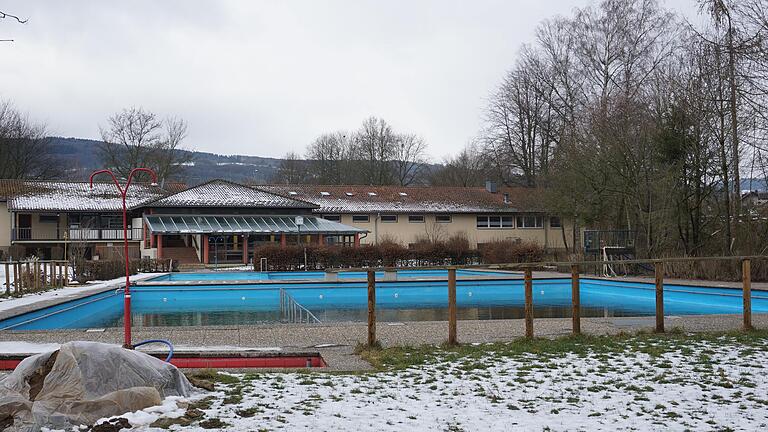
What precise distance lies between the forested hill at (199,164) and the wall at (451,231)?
1846 cm

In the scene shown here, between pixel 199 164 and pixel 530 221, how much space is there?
5238 centimetres

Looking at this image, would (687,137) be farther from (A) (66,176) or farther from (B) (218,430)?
(A) (66,176)

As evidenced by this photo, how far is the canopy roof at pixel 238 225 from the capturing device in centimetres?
3114

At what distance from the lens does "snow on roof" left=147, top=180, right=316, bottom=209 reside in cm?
3350

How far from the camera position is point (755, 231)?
1948cm

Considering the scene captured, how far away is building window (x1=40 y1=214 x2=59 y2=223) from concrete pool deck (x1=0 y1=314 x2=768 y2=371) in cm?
2852

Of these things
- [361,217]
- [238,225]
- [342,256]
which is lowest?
[342,256]

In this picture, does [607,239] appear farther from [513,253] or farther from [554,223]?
[554,223]

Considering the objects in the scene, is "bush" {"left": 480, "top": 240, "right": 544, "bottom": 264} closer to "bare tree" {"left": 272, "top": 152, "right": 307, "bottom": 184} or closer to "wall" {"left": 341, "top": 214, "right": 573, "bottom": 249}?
"wall" {"left": 341, "top": 214, "right": 573, "bottom": 249}

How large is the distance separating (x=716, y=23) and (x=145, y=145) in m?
39.0

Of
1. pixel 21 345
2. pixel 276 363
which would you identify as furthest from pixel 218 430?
pixel 21 345

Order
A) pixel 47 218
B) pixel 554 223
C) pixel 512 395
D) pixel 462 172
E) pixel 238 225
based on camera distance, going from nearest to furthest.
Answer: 1. pixel 512 395
2. pixel 238 225
3. pixel 47 218
4. pixel 554 223
5. pixel 462 172

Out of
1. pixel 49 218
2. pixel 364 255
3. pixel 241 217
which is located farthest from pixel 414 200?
pixel 49 218

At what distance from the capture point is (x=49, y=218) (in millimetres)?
35500
